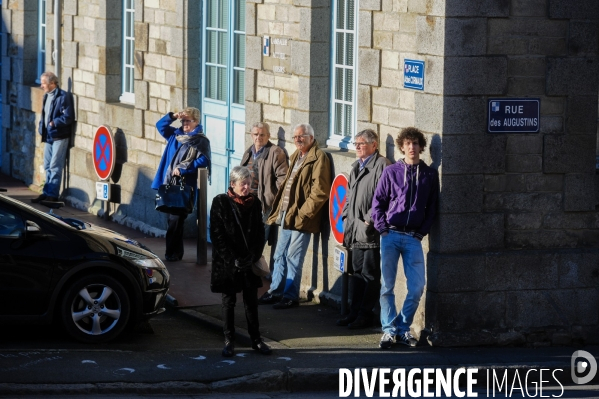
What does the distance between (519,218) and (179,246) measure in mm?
5142

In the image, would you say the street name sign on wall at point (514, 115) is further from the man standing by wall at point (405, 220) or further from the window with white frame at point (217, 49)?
the window with white frame at point (217, 49)

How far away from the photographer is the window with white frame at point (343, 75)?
14.0m

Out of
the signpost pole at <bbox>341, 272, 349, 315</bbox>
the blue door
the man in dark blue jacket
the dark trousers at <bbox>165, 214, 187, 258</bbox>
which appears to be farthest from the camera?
the man in dark blue jacket

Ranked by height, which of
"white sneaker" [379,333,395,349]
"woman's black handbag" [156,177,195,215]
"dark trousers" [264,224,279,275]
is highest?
"woman's black handbag" [156,177,195,215]

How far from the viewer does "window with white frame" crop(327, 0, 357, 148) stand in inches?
551

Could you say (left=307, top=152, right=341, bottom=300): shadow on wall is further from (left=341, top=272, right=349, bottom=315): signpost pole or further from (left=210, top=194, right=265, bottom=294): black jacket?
(left=210, top=194, right=265, bottom=294): black jacket

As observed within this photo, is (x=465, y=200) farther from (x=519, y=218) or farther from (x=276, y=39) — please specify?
(x=276, y=39)

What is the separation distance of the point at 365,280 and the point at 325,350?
1174mm

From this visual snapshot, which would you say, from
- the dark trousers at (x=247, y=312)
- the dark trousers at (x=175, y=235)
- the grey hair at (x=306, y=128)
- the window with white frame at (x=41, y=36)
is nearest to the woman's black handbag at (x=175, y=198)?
the dark trousers at (x=175, y=235)

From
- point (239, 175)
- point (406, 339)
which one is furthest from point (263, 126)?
point (406, 339)

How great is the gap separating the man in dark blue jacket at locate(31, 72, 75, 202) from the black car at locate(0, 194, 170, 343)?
8.29m

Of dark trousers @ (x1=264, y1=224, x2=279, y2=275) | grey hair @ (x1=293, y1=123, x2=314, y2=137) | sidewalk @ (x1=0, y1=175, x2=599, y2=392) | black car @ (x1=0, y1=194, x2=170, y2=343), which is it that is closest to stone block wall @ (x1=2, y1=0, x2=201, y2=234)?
dark trousers @ (x1=264, y1=224, x2=279, y2=275)

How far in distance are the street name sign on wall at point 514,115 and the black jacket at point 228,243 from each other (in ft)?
8.16

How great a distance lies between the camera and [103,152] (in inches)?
750
